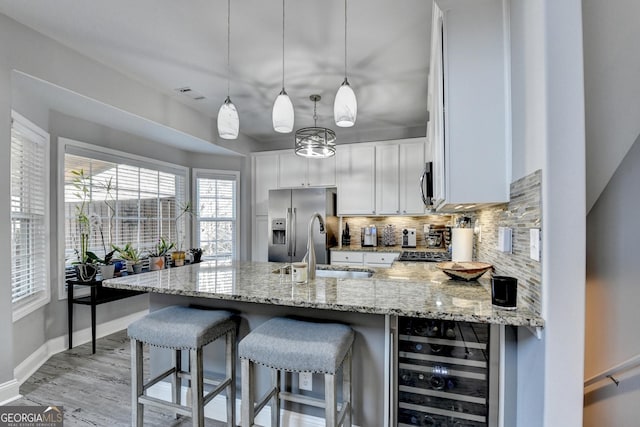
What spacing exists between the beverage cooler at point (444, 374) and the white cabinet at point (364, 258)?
2588 millimetres

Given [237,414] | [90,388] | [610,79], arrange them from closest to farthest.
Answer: [610,79] < [237,414] < [90,388]

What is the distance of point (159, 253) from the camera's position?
13.4 ft

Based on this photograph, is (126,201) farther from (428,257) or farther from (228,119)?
(428,257)

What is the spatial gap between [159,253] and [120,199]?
32.2 inches

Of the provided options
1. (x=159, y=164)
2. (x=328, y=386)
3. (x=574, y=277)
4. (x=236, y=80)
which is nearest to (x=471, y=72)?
(x=574, y=277)

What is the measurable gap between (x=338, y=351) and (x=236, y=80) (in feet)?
9.11

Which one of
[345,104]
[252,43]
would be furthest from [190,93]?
[345,104]

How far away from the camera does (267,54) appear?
105 inches

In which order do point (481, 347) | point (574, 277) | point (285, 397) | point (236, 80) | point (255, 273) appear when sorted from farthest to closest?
point (236, 80), point (255, 273), point (285, 397), point (481, 347), point (574, 277)

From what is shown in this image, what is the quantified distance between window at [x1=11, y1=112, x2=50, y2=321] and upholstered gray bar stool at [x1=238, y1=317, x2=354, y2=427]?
225 centimetres

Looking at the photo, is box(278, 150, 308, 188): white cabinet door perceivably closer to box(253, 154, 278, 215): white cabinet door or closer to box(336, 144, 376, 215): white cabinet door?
box(253, 154, 278, 215): white cabinet door

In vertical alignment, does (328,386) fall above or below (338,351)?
below

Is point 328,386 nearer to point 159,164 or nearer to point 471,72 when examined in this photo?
point 471,72

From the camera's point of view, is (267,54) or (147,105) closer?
(267,54)
